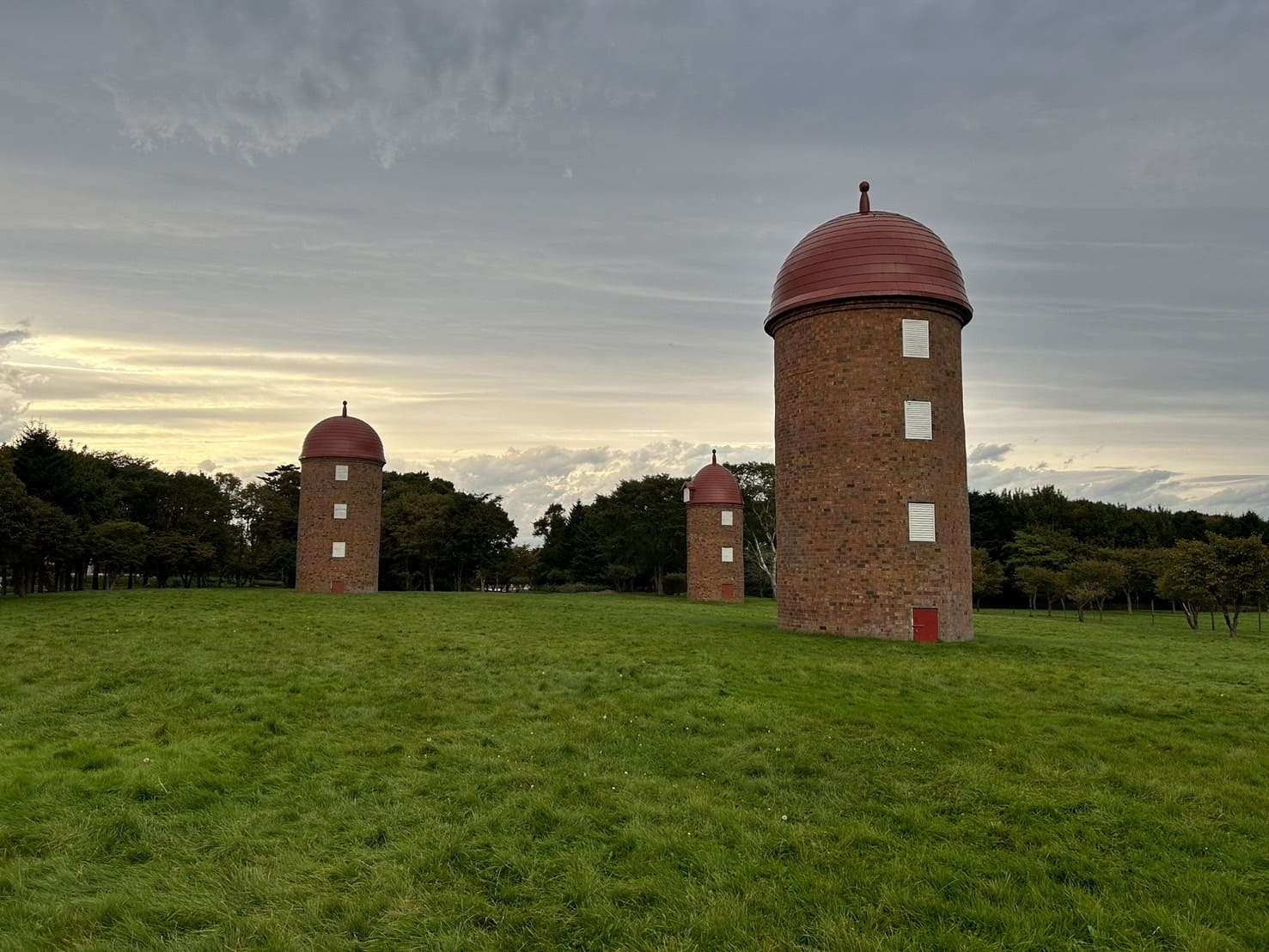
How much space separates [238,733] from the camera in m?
9.36

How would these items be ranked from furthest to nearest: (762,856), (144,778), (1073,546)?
(1073,546) → (144,778) → (762,856)

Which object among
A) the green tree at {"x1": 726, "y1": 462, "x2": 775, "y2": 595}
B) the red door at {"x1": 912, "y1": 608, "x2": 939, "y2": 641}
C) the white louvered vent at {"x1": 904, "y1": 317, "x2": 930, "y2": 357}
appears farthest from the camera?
the green tree at {"x1": 726, "y1": 462, "x2": 775, "y2": 595}

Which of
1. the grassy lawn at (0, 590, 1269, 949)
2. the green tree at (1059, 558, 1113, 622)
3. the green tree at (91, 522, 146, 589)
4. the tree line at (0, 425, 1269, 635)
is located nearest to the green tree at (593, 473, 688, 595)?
the tree line at (0, 425, 1269, 635)

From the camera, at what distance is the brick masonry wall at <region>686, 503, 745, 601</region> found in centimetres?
4481

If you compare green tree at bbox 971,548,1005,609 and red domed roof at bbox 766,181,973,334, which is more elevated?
red domed roof at bbox 766,181,973,334

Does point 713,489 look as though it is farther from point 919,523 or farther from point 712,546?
point 919,523

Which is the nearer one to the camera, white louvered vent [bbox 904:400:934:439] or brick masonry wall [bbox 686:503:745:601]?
white louvered vent [bbox 904:400:934:439]

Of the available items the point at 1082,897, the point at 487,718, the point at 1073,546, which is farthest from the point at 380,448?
the point at 1073,546

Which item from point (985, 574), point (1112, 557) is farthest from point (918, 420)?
point (1112, 557)

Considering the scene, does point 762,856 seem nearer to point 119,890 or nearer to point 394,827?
point 394,827

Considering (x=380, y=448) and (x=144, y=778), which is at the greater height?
(x=380, y=448)

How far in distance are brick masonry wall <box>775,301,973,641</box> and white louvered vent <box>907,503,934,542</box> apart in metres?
0.16

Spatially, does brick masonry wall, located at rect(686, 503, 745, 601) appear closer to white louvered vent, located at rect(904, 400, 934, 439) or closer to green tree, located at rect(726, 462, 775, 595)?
green tree, located at rect(726, 462, 775, 595)

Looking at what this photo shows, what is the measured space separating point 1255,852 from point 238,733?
10110mm
